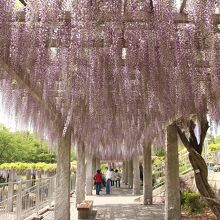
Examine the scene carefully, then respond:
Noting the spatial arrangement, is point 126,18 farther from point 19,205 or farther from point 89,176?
point 89,176

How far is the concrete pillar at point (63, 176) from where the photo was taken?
811 cm

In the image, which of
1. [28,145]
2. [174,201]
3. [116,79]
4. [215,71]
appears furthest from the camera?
[28,145]

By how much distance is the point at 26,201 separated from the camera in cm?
793

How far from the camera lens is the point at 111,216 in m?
10.3

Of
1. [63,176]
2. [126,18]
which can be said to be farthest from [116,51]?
[63,176]

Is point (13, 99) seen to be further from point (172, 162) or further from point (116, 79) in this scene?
point (172, 162)

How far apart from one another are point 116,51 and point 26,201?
16.5 ft

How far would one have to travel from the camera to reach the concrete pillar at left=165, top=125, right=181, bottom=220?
8.28 meters

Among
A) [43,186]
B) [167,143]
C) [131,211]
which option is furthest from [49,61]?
[131,211]

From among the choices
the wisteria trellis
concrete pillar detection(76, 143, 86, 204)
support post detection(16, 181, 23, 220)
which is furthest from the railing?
the wisteria trellis

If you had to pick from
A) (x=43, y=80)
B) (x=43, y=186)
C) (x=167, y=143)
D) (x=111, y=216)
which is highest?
(x=43, y=80)

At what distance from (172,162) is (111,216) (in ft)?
9.31

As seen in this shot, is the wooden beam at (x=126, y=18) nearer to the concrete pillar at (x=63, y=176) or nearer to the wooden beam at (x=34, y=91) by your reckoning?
the wooden beam at (x=34, y=91)

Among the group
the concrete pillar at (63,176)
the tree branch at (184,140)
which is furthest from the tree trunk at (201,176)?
the concrete pillar at (63,176)
